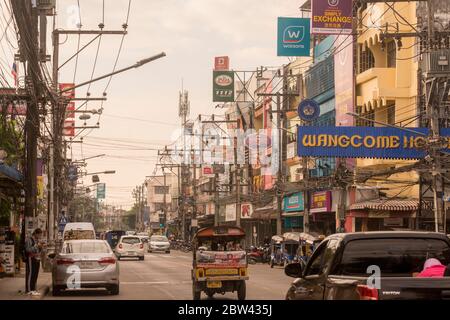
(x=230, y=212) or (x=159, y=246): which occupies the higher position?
(x=230, y=212)

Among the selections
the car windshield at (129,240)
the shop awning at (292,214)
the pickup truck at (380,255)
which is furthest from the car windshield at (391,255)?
the shop awning at (292,214)

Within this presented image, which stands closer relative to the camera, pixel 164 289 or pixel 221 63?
pixel 164 289

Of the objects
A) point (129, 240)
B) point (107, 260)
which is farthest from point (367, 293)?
point (129, 240)

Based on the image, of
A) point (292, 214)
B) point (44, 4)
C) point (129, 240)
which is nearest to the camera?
point (44, 4)

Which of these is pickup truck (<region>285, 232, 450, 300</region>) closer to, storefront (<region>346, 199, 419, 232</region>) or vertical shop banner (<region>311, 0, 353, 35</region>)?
storefront (<region>346, 199, 419, 232</region>)

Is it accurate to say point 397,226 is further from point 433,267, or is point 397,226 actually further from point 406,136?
point 433,267

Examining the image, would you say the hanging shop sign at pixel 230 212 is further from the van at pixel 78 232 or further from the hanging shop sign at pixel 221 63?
the van at pixel 78 232

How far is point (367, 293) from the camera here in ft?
28.9

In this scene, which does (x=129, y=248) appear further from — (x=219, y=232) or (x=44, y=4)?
(x=219, y=232)

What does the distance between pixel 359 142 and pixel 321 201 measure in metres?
11.1

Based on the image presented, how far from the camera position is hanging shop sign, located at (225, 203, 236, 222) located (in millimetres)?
80562

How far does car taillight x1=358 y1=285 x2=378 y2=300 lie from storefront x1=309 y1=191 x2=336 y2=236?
41121mm

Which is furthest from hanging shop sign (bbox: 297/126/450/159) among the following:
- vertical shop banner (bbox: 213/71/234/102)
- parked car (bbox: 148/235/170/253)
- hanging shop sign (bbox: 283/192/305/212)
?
parked car (bbox: 148/235/170/253)
